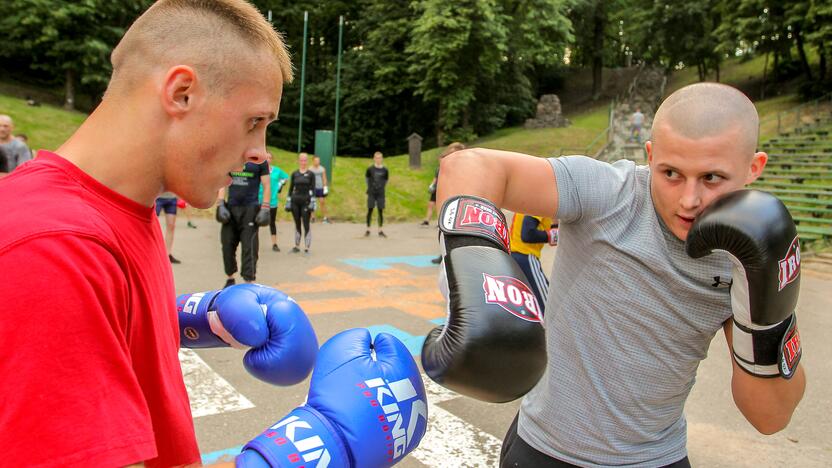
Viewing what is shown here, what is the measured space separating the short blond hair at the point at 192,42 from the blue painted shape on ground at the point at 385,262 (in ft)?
26.1

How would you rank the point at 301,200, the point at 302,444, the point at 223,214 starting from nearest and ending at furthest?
the point at 302,444, the point at 223,214, the point at 301,200

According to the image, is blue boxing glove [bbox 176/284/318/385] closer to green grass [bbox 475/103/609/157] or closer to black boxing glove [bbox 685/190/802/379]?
black boxing glove [bbox 685/190/802/379]

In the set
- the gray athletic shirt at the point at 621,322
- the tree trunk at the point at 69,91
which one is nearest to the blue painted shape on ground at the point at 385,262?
the gray athletic shirt at the point at 621,322

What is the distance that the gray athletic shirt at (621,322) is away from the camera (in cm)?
182

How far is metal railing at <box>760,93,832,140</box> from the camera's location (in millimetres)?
21953

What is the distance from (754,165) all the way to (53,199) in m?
1.77

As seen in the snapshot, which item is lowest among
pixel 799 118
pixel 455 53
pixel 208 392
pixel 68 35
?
pixel 208 392

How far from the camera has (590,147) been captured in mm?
24406

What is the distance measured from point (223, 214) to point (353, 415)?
602 centimetres

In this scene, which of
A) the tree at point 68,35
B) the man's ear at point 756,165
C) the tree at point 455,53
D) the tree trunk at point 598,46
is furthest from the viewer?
the tree trunk at point 598,46

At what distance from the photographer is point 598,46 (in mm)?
37844

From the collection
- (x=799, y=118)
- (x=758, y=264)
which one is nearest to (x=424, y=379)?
(x=758, y=264)

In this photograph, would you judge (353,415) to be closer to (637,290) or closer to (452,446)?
(637,290)

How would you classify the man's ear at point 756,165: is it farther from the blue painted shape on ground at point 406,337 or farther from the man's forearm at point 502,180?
the blue painted shape on ground at point 406,337
